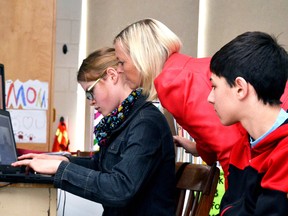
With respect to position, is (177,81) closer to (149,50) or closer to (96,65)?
(149,50)

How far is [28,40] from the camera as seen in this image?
3.86 m

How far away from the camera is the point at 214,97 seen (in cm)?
160

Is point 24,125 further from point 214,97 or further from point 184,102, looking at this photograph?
point 214,97

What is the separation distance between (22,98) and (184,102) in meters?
2.12

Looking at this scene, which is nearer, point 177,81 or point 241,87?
point 241,87

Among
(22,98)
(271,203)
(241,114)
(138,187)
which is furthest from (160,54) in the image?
(22,98)

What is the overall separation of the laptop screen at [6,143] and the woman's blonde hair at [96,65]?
0.38m

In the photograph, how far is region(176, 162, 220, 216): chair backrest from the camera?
6.25 feet

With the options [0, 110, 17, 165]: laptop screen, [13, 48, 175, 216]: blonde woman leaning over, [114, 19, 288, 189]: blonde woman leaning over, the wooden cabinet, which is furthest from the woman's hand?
the wooden cabinet

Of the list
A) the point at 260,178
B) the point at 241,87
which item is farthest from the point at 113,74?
the point at 260,178

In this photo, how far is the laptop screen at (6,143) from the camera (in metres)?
2.29

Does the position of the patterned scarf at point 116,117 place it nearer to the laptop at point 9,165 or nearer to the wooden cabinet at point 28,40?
the laptop at point 9,165

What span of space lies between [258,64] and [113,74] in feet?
2.21

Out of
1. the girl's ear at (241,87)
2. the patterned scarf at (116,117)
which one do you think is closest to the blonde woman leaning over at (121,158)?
the patterned scarf at (116,117)
